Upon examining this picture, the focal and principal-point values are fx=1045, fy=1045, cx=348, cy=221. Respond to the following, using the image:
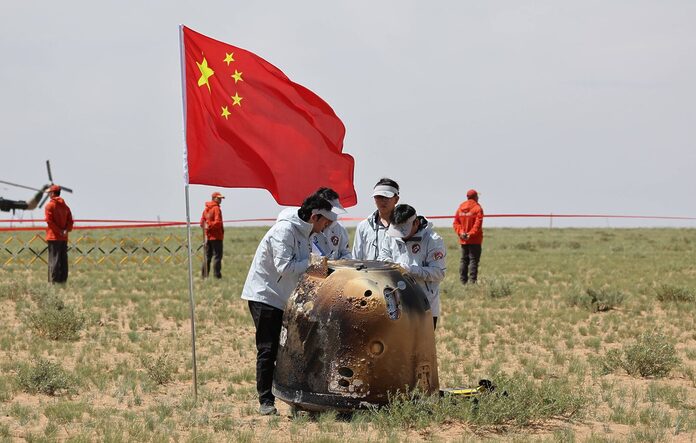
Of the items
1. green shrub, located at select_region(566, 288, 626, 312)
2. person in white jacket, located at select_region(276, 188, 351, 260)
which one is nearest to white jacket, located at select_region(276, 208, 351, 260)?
person in white jacket, located at select_region(276, 188, 351, 260)

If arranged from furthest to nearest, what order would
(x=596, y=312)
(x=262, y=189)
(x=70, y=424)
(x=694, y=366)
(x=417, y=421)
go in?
(x=596, y=312) → (x=694, y=366) → (x=262, y=189) → (x=70, y=424) → (x=417, y=421)

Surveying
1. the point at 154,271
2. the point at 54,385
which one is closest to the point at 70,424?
the point at 54,385

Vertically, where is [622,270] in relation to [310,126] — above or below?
below

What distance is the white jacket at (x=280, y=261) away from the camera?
8.53m

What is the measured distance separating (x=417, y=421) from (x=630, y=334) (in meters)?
7.76

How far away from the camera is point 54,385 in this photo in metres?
10.4

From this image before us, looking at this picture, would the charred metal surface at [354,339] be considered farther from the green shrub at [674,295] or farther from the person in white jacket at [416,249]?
the green shrub at [674,295]

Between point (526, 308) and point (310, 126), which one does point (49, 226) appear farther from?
point (310, 126)

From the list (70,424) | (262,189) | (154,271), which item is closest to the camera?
(70,424)

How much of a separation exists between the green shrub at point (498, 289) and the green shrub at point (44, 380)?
429 inches

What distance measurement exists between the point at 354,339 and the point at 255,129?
2.86 meters

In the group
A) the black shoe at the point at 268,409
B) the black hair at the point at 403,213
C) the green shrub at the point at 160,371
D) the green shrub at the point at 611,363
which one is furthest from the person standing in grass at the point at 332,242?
the green shrub at the point at 611,363

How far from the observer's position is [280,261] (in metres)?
8.51

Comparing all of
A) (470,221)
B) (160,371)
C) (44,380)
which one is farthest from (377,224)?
(470,221)
